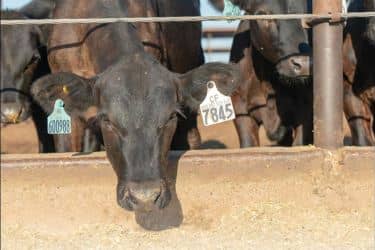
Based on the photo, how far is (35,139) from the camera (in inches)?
401

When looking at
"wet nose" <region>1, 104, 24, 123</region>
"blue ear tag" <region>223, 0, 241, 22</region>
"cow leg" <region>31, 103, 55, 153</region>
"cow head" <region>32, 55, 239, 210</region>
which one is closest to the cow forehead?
"cow head" <region>32, 55, 239, 210</region>

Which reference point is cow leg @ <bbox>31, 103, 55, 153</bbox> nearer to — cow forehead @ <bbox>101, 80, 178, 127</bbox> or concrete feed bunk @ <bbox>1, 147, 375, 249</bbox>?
concrete feed bunk @ <bbox>1, 147, 375, 249</bbox>

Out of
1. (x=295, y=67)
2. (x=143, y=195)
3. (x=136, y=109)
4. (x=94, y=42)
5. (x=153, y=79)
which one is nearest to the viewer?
(x=143, y=195)

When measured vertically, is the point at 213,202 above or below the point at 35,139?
above

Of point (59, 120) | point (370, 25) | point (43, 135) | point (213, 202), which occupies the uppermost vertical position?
point (370, 25)

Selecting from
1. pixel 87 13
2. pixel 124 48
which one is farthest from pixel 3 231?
pixel 87 13

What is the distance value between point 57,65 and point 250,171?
1.60 meters

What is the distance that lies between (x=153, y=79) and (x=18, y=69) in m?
2.52

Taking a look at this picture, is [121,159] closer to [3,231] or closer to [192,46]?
[3,231]

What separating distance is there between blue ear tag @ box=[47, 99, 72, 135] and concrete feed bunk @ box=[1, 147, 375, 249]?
15 cm

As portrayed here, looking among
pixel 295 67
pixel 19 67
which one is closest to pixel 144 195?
pixel 295 67

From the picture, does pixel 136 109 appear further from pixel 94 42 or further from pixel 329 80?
pixel 329 80

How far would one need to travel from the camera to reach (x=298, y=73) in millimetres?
4742

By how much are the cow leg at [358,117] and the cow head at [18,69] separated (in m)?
2.35
